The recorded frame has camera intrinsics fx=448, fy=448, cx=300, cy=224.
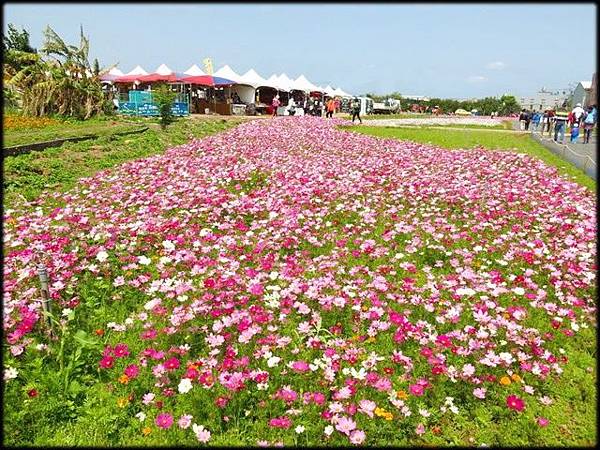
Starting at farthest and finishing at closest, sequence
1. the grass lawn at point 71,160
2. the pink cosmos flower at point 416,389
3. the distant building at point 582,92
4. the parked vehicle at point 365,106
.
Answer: the distant building at point 582,92 < the parked vehicle at point 365,106 < the grass lawn at point 71,160 < the pink cosmos flower at point 416,389

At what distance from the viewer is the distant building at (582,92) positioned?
65.4 m

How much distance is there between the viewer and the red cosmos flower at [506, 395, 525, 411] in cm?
339

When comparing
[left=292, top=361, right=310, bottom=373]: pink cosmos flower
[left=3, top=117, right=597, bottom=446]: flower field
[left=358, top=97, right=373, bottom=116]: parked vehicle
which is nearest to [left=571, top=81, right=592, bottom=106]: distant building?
[left=358, top=97, right=373, bottom=116]: parked vehicle

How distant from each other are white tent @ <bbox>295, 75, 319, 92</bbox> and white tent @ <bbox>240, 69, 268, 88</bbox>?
5.57m

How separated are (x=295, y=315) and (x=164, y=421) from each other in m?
1.74

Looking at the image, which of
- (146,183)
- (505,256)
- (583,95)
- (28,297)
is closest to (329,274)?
(505,256)

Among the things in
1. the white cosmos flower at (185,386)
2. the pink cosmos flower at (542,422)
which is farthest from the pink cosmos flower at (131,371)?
the pink cosmos flower at (542,422)

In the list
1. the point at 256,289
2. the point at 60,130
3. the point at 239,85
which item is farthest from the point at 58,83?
the point at 256,289

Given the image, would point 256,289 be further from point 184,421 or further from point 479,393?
point 479,393

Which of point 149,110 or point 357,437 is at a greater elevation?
point 149,110

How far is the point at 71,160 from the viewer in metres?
12.2

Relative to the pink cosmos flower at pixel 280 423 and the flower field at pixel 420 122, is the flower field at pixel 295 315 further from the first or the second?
the flower field at pixel 420 122

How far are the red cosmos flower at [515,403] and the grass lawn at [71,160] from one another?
28.1 ft

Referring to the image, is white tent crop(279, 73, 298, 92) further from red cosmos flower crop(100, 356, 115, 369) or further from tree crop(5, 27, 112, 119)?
red cosmos flower crop(100, 356, 115, 369)
